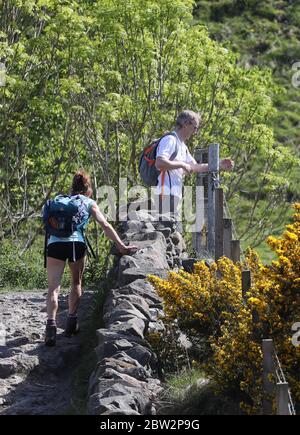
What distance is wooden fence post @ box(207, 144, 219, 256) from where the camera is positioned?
37.4 ft

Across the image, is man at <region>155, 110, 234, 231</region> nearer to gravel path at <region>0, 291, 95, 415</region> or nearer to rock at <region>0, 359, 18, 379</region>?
gravel path at <region>0, 291, 95, 415</region>

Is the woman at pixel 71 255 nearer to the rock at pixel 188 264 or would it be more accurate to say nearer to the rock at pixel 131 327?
the rock at pixel 131 327

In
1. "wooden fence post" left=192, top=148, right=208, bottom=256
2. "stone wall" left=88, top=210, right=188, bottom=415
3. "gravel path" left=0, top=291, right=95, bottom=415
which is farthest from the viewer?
"wooden fence post" left=192, top=148, right=208, bottom=256

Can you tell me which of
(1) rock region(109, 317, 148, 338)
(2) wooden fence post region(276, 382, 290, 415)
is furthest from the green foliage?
(2) wooden fence post region(276, 382, 290, 415)

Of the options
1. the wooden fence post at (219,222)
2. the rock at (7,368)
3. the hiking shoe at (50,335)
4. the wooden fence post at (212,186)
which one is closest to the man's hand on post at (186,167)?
the wooden fence post at (219,222)

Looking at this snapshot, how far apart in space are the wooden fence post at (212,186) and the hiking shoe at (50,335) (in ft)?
8.48

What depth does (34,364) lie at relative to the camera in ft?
29.9

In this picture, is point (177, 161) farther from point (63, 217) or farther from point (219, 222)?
point (63, 217)

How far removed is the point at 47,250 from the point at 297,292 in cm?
271

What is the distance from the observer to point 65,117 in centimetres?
1886

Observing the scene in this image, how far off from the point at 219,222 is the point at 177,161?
675 mm

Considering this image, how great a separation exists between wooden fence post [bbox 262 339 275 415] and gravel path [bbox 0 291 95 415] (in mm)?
1787
